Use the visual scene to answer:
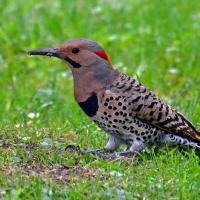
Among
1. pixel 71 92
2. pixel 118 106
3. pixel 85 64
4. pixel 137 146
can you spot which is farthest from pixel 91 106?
pixel 71 92

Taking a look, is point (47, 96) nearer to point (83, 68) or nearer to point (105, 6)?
point (83, 68)

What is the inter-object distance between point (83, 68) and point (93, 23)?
5821 millimetres

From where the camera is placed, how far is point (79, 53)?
24.7 ft

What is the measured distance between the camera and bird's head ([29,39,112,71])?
24.6 ft

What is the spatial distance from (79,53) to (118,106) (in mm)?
564

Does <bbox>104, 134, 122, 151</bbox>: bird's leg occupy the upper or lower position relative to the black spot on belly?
lower

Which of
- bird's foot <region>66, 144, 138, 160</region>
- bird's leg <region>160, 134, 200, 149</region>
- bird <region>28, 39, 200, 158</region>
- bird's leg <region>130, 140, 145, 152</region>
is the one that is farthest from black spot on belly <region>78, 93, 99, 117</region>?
bird's leg <region>160, 134, 200, 149</region>

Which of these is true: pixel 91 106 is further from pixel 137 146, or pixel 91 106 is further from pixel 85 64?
pixel 137 146

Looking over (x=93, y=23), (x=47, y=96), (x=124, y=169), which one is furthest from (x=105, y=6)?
(x=124, y=169)

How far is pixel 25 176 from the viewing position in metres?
6.57

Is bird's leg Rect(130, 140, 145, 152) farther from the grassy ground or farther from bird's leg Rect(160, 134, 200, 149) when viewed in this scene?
bird's leg Rect(160, 134, 200, 149)

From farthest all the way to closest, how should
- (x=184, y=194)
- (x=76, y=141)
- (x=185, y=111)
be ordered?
(x=185, y=111) → (x=76, y=141) → (x=184, y=194)

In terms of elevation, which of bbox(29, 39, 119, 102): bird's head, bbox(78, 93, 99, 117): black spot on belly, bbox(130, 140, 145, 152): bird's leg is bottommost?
bbox(130, 140, 145, 152): bird's leg

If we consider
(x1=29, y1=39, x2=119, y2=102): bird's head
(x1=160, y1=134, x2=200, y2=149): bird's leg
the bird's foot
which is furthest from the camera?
(x1=160, y1=134, x2=200, y2=149): bird's leg
